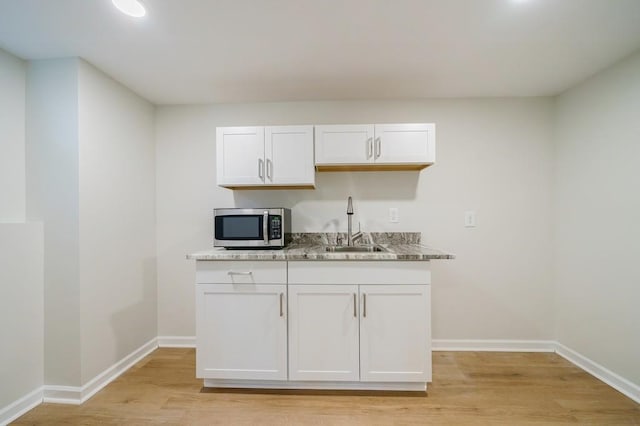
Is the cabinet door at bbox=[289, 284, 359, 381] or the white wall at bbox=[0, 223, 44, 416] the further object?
the cabinet door at bbox=[289, 284, 359, 381]

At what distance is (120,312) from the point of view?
222 cm

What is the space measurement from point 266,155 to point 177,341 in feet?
6.16

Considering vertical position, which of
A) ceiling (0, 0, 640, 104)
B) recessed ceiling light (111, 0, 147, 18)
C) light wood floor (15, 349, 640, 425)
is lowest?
light wood floor (15, 349, 640, 425)

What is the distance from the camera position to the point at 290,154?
2.25m

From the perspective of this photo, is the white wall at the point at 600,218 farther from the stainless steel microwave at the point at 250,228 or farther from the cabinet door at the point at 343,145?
the stainless steel microwave at the point at 250,228

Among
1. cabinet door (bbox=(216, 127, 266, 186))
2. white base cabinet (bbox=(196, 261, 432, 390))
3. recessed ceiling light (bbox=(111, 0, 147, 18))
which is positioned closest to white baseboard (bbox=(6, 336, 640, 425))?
white base cabinet (bbox=(196, 261, 432, 390))

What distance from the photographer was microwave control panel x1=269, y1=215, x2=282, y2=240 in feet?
7.20

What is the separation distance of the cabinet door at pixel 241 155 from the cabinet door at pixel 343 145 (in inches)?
17.9

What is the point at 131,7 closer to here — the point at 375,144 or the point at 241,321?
the point at 375,144

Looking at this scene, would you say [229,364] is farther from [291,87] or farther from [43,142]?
[291,87]

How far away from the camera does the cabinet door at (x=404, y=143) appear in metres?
2.19

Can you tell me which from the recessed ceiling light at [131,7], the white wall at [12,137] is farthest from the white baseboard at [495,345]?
the white wall at [12,137]

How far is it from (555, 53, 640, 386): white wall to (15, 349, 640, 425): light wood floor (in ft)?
1.08

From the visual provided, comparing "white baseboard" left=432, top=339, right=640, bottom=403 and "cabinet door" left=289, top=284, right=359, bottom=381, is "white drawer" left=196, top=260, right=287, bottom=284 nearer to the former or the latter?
"cabinet door" left=289, top=284, right=359, bottom=381
